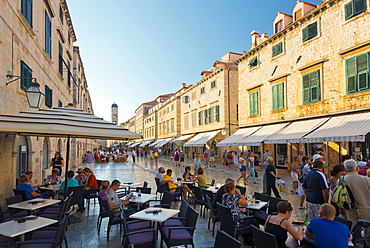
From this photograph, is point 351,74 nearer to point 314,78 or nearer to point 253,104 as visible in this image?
point 314,78

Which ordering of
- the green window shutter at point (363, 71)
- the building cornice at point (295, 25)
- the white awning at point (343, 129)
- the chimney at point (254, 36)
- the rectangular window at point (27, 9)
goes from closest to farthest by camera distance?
the rectangular window at point (27, 9)
the white awning at point (343, 129)
the green window shutter at point (363, 71)
the building cornice at point (295, 25)
the chimney at point (254, 36)

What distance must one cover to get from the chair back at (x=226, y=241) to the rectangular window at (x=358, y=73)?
10.6 m

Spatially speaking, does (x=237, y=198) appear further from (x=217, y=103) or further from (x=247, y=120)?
(x=217, y=103)

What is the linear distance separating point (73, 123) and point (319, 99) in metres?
12.2

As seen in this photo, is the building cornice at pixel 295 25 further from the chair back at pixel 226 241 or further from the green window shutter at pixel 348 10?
the chair back at pixel 226 241

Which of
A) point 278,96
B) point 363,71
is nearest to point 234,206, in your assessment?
point 363,71

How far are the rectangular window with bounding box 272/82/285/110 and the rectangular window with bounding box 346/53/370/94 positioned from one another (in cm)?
419

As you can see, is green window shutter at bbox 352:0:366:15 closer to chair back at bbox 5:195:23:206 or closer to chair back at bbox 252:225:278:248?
chair back at bbox 252:225:278:248

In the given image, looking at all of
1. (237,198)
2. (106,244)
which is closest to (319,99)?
(237,198)

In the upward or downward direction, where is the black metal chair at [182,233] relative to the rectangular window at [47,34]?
downward

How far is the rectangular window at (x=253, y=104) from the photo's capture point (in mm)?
17375

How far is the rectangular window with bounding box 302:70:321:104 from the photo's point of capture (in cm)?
1262

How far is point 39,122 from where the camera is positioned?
14.2ft

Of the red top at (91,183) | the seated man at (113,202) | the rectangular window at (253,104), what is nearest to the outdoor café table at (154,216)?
the seated man at (113,202)
